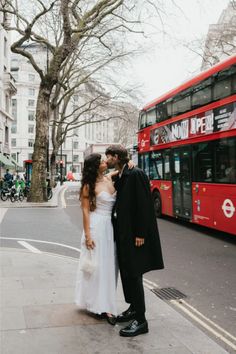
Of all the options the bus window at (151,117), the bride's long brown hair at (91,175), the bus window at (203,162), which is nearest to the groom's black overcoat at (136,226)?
the bride's long brown hair at (91,175)

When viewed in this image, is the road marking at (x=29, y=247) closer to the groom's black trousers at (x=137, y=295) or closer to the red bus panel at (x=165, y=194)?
the groom's black trousers at (x=137, y=295)

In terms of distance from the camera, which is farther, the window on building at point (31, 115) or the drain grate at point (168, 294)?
the window on building at point (31, 115)

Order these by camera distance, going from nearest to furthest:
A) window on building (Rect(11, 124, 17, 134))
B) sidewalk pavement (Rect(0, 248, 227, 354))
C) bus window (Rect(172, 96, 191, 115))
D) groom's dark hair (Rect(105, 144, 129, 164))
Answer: sidewalk pavement (Rect(0, 248, 227, 354)) → groom's dark hair (Rect(105, 144, 129, 164)) → bus window (Rect(172, 96, 191, 115)) → window on building (Rect(11, 124, 17, 134))

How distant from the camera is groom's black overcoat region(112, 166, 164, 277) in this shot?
4.20 metres

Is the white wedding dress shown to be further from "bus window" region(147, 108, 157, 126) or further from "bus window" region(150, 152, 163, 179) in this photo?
"bus window" region(147, 108, 157, 126)

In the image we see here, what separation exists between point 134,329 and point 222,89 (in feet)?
23.0

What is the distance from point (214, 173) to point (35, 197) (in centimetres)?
1274

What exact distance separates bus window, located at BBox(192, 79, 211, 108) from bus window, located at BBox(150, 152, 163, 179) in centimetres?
305

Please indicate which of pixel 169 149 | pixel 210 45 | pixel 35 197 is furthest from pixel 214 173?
pixel 210 45

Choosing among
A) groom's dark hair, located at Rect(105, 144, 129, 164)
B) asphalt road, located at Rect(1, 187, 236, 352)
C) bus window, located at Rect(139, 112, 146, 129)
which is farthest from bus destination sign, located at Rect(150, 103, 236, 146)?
groom's dark hair, located at Rect(105, 144, 129, 164)

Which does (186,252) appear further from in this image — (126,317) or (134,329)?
(134,329)

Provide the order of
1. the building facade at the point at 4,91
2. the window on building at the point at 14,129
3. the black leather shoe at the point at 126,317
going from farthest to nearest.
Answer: the window on building at the point at 14,129 < the building facade at the point at 4,91 < the black leather shoe at the point at 126,317

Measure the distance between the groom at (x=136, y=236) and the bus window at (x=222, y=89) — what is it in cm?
607

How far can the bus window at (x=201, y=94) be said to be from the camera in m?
10.6
